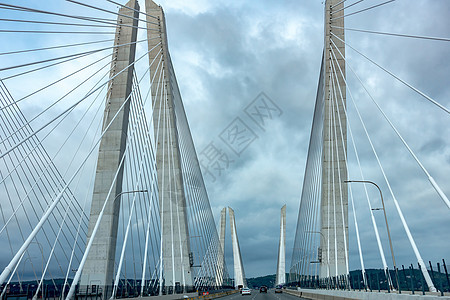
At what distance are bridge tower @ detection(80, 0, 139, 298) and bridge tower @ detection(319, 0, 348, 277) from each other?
48.3 feet

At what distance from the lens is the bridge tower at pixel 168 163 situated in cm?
3453

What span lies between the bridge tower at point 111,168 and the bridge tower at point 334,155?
1473 cm

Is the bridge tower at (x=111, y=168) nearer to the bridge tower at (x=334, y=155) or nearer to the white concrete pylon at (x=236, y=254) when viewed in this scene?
the bridge tower at (x=334, y=155)

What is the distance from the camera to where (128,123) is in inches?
1124

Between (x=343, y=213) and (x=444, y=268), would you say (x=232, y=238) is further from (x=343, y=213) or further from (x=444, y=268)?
(x=444, y=268)

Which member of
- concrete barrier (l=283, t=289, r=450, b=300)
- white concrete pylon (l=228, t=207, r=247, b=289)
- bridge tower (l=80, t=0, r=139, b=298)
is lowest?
concrete barrier (l=283, t=289, r=450, b=300)

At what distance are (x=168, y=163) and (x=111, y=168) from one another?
987 centimetres

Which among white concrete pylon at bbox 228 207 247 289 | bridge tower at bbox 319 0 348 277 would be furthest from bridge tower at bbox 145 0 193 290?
white concrete pylon at bbox 228 207 247 289

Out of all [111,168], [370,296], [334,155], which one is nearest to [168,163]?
[111,168]

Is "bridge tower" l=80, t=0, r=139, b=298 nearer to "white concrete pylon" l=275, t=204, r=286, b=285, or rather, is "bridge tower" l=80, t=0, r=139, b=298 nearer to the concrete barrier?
the concrete barrier

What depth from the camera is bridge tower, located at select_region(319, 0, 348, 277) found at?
35.0 metres

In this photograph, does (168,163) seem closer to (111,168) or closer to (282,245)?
(111,168)

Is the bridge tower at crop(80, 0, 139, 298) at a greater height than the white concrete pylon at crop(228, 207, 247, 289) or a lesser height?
lesser

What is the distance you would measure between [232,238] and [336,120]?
74071 mm
